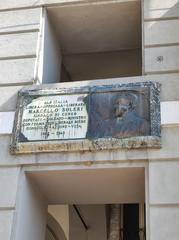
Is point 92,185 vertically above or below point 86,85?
below

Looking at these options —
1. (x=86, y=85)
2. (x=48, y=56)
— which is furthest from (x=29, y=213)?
(x=48, y=56)

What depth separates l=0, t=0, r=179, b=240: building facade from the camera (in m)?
8.19

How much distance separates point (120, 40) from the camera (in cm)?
1142

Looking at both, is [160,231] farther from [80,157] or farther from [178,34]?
[178,34]

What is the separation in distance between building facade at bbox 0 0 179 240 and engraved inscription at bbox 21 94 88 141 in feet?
0.99

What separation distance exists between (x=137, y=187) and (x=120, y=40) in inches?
152

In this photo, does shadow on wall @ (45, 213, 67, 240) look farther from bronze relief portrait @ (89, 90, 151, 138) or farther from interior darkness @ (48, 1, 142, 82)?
bronze relief portrait @ (89, 90, 151, 138)

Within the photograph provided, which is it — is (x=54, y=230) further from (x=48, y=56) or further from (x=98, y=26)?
(x=98, y=26)

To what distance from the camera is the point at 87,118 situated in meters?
8.86

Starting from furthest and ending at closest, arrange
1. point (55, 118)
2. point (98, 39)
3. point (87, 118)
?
point (98, 39)
point (55, 118)
point (87, 118)

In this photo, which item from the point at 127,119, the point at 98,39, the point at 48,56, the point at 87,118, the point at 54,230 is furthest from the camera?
the point at 54,230

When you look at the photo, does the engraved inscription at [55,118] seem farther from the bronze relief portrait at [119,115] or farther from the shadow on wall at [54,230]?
the shadow on wall at [54,230]

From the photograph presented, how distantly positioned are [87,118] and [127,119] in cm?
72


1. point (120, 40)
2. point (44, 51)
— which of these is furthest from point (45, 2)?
point (120, 40)
